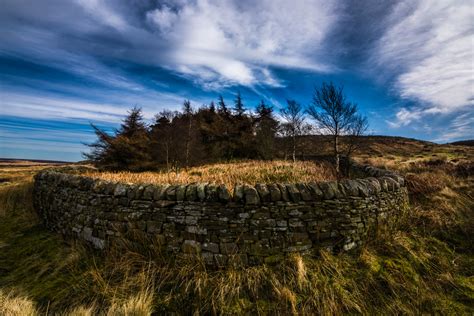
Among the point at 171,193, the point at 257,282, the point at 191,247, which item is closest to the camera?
the point at 257,282

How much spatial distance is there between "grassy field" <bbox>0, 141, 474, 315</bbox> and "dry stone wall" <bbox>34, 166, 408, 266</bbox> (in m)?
0.30

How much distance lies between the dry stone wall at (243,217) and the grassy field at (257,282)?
301 millimetres

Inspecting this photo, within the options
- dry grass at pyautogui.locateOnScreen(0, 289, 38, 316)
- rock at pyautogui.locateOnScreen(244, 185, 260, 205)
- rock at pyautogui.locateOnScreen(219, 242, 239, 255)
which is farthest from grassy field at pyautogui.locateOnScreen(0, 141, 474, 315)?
rock at pyautogui.locateOnScreen(244, 185, 260, 205)

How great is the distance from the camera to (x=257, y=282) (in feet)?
14.0

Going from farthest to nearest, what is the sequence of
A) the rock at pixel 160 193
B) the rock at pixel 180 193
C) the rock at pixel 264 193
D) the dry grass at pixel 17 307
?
the rock at pixel 160 193
the rock at pixel 180 193
the rock at pixel 264 193
the dry grass at pixel 17 307

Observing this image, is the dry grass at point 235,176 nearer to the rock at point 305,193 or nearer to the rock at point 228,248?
the rock at point 228,248

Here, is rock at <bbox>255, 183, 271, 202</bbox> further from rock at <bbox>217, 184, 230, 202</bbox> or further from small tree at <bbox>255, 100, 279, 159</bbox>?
small tree at <bbox>255, 100, 279, 159</bbox>

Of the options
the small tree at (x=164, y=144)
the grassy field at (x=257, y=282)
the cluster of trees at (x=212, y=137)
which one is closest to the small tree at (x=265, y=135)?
the cluster of trees at (x=212, y=137)

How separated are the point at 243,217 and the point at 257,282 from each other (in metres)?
1.21

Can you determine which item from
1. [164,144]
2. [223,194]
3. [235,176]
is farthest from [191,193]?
[164,144]

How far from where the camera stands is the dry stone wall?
183 inches

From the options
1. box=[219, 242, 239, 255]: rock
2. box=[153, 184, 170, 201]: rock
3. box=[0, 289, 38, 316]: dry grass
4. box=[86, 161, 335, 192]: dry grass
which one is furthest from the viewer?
box=[86, 161, 335, 192]: dry grass

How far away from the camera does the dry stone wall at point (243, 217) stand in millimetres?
4645

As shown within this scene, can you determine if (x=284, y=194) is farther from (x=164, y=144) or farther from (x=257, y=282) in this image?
(x=164, y=144)
